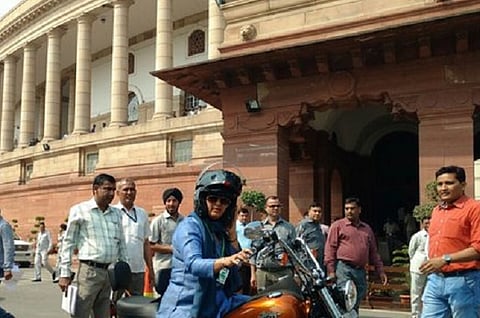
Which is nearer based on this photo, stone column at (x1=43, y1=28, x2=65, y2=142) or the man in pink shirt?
the man in pink shirt

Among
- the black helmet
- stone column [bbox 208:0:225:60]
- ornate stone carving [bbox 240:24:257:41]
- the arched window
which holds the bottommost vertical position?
the black helmet

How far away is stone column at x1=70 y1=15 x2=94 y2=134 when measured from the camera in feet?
106

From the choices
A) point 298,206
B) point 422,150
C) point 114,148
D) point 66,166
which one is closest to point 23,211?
point 66,166

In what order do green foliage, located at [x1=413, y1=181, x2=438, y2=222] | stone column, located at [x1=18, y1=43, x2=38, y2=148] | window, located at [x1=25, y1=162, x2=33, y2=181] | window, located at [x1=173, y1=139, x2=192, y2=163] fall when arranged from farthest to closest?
stone column, located at [x1=18, y1=43, x2=38, y2=148] → window, located at [x1=25, y1=162, x2=33, y2=181] → window, located at [x1=173, y1=139, x2=192, y2=163] → green foliage, located at [x1=413, y1=181, x2=438, y2=222]

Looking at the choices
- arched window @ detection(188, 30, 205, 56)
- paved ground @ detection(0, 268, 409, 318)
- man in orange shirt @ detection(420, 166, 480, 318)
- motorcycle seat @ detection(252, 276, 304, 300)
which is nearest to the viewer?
motorcycle seat @ detection(252, 276, 304, 300)

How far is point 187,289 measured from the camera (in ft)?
12.3

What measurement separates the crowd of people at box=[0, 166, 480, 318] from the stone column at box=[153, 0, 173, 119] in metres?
18.9

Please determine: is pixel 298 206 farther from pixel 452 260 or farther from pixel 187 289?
pixel 187 289

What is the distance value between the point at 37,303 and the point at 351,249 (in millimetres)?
7182

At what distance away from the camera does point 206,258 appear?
12.4ft

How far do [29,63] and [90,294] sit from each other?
3489 cm

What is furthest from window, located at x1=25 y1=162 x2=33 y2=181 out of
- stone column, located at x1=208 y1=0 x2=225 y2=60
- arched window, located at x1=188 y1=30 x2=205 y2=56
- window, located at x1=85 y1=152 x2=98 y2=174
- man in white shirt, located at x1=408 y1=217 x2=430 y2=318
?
man in white shirt, located at x1=408 y1=217 x2=430 y2=318

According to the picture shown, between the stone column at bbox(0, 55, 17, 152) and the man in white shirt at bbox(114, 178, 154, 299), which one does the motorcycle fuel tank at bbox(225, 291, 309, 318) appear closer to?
the man in white shirt at bbox(114, 178, 154, 299)

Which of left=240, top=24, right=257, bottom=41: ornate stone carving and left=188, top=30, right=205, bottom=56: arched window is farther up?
left=188, top=30, right=205, bottom=56: arched window
